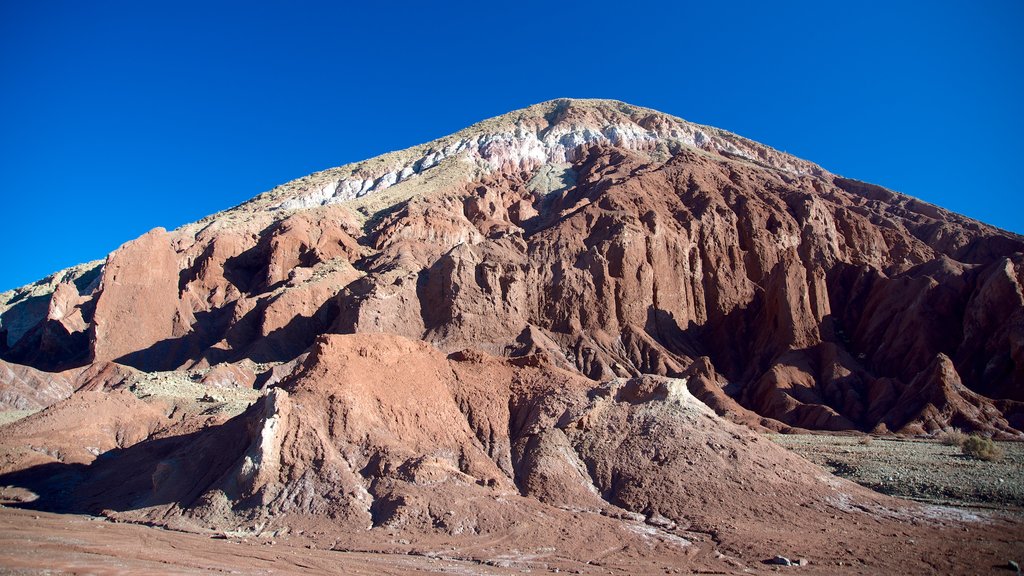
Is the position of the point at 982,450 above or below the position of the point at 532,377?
below

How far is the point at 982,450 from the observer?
34.7m

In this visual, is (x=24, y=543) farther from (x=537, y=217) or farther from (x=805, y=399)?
(x=537, y=217)

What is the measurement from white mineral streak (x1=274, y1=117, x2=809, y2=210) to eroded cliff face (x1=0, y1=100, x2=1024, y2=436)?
20.1 m

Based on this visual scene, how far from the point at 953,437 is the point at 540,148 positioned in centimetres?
9911

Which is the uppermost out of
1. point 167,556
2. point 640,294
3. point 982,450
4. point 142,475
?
point 640,294

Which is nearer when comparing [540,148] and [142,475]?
[142,475]

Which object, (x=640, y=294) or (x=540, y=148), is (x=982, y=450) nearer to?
(x=640, y=294)

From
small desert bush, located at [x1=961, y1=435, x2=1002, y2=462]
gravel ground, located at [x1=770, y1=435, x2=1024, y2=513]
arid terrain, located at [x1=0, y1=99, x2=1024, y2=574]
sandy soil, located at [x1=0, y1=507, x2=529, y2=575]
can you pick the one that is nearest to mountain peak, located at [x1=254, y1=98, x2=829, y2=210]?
arid terrain, located at [x1=0, y1=99, x2=1024, y2=574]

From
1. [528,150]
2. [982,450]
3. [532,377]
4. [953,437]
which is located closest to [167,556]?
[532,377]

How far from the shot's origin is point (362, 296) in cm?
6706

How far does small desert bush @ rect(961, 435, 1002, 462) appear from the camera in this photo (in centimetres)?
3447

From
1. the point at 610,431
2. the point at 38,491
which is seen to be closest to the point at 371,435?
the point at 610,431

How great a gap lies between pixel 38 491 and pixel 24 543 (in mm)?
12937

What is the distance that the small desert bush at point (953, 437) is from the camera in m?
40.7
